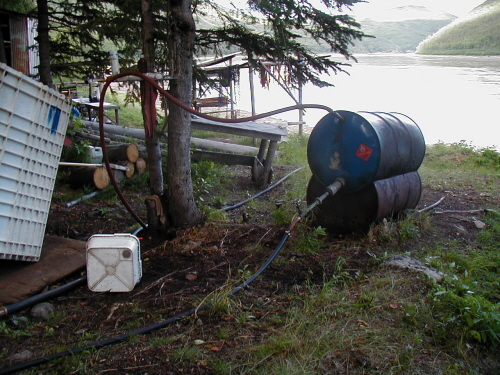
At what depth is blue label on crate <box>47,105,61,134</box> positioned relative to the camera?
404 cm

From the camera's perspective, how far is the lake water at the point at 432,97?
17203mm

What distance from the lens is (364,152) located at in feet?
14.3

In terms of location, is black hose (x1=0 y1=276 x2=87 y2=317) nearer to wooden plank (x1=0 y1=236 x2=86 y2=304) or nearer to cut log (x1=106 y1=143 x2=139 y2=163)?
wooden plank (x1=0 y1=236 x2=86 y2=304)

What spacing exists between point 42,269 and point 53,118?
1.43 meters

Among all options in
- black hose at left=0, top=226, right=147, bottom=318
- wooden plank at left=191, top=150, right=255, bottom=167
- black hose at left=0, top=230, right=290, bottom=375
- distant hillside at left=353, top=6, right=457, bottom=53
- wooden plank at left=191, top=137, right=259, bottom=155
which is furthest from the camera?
distant hillside at left=353, top=6, right=457, bottom=53

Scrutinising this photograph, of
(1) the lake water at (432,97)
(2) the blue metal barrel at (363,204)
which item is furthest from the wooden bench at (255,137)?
(1) the lake water at (432,97)

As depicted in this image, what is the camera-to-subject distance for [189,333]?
2781 millimetres

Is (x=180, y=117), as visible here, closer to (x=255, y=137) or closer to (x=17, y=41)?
(x=255, y=137)

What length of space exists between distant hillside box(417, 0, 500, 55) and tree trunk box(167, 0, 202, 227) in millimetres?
29887

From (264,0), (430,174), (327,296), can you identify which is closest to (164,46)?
(264,0)

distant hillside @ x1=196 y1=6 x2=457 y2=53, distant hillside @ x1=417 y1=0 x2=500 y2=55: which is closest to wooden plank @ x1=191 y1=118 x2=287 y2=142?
distant hillside @ x1=417 y1=0 x2=500 y2=55

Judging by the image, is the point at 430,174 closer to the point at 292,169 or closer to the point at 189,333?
the point at 292,169

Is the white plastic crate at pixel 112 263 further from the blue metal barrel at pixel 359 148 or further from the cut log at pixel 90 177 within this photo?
the cut log at pixel 90 177

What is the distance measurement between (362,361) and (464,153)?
9.94m
